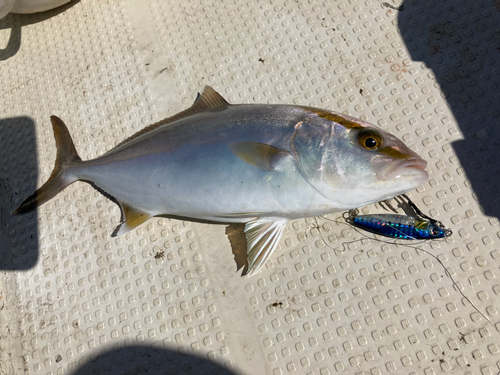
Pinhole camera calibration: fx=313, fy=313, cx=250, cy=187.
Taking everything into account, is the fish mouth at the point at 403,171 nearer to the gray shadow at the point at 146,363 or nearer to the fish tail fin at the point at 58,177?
the gray shadow at the point at 146,363

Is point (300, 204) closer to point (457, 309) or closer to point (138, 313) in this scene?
point (457, 309)

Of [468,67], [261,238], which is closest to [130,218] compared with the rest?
[261,238]

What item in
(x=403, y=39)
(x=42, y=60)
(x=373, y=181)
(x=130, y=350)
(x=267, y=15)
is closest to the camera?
(x=373, y=181)

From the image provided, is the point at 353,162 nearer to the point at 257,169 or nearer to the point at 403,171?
the point at 403,171

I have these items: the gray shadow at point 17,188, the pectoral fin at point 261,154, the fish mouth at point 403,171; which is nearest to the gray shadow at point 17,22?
the gray shadow at point 17,188

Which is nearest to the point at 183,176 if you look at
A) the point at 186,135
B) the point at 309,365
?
the point at 186,135

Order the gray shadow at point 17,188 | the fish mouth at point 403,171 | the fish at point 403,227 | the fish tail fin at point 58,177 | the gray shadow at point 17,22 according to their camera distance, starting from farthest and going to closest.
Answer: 1. the gray shadow at point 17,22
2. the gray shadow at point 17,188
3. the fish tail fin at point 58,177
4. the fish at point 403,227
5. the fish mouth at point 403,171

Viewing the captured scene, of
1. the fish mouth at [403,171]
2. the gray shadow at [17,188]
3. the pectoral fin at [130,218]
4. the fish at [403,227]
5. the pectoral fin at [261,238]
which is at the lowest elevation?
the gray shadow at [17,188]
